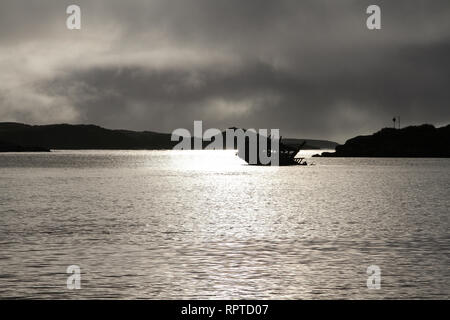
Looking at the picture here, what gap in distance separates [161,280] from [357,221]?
84.0 ft

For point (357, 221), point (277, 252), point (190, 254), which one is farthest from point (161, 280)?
point (357, 221)

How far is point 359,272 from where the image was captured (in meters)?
25.5

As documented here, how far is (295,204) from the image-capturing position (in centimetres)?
6294

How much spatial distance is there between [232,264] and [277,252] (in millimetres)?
4377

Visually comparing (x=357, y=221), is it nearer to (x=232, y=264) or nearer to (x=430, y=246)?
(x=430, y=246)

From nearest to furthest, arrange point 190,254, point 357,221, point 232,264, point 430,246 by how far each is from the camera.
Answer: point 232,264 → point 190,254 → point 430,246 → point 357,221

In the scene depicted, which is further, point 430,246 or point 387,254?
point 430,246

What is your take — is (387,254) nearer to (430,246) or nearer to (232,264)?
(430,246)

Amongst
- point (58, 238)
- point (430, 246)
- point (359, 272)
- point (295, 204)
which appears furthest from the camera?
point (295, 204)
